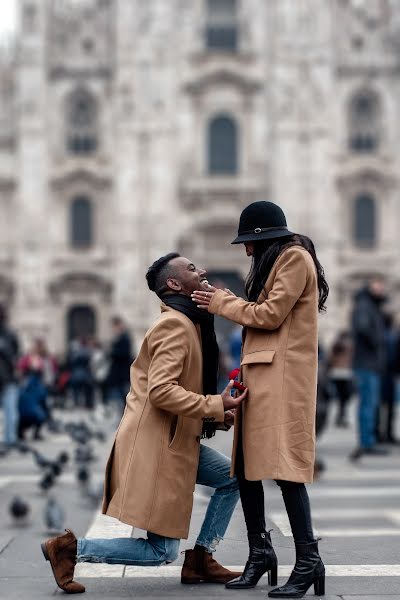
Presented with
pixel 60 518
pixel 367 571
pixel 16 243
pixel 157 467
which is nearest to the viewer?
pixel 157 467

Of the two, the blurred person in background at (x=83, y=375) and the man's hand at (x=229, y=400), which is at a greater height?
the man's hand at (x=229, y=400)

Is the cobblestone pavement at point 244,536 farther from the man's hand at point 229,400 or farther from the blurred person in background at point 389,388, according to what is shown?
the blurred person in background at point 389,388

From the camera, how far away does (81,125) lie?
36562mm

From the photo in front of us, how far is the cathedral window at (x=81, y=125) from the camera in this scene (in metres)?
36.5

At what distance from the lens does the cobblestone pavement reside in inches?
201

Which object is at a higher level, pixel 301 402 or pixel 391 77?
pixel 391 77

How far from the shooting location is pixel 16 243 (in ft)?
118

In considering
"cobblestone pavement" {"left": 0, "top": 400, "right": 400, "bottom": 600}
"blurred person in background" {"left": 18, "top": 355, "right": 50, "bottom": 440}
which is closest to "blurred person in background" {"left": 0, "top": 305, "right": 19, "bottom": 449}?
"blurred person in background" {"left": 18, "top": 355, "right": 50, "bottom": 440}

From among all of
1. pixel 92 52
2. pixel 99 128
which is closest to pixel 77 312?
pixel 99 128

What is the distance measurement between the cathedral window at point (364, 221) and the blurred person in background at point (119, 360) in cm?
1831

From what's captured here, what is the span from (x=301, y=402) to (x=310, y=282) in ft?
1.72

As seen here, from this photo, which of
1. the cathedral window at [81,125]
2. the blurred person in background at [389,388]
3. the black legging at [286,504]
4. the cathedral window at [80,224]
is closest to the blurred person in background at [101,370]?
the blurred person in background at [389,388]

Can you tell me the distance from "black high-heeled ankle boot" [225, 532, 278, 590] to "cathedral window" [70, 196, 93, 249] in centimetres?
3184

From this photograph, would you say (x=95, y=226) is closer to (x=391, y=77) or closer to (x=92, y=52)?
(x=92, y=52)
